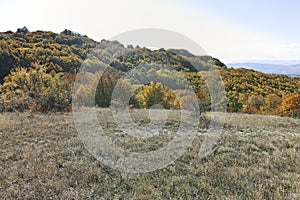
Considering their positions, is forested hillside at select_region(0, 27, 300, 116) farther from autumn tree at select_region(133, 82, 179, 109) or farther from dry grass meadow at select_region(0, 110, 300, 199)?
dry grass meadow at select_region(0, 110, 300, 199)

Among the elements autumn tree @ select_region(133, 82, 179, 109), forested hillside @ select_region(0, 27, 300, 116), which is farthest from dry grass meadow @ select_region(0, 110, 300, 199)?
autumn tree @ select_region(133, 82, 179, 109)

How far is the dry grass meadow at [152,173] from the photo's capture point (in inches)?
210

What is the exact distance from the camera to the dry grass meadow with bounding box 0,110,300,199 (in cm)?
534

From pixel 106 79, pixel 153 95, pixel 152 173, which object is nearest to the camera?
pixel 152 173

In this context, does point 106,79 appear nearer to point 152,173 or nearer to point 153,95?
point 153,95

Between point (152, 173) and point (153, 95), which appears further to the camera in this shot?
point (153, 95)

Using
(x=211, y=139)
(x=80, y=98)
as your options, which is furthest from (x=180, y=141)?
(x=80, y=98)

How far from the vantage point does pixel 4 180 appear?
579cm

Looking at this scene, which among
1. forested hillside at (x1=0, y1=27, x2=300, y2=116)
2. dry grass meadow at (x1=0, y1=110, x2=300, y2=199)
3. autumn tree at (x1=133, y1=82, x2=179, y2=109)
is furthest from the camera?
autumn tree at (x1=133, y1=82, x2=179, y2=109)

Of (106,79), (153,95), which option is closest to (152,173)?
(106,79)

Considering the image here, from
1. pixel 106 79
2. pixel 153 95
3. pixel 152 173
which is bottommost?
pixel 152 173

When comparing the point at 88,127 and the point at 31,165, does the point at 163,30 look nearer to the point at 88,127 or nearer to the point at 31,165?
the point at 88,127

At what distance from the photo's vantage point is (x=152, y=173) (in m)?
6.59

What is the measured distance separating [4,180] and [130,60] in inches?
806
